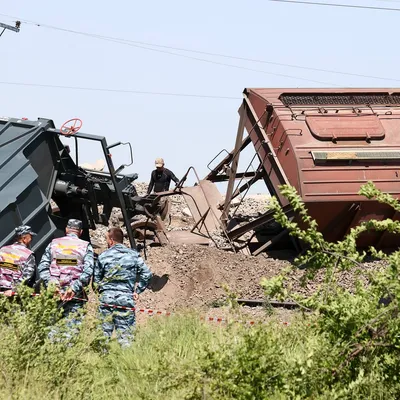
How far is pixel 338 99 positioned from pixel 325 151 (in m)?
2.07

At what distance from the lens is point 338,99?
18.2 m

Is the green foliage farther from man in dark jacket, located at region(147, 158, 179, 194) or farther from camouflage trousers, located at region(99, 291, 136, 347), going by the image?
man in dark jacket, located at region(147, 158, 179, 194)

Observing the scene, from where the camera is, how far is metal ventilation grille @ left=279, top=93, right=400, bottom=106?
17.8 metres

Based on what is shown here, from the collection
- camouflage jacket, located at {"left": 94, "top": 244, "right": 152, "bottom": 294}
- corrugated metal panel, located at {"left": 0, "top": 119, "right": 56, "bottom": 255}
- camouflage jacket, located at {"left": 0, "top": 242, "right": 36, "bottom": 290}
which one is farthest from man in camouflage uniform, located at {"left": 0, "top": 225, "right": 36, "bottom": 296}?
corrugated metal panel, located at {"left": 0, "top": 119, "right": 56, "bottom": 255}

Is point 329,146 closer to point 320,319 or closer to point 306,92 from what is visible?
point 306,92

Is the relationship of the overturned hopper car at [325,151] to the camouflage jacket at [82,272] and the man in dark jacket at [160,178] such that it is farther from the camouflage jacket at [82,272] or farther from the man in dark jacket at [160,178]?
the camouflage jacket at [82,272]

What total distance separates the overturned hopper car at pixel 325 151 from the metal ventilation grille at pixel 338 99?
0.7 inches

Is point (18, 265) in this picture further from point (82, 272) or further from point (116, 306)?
point (116, 306)

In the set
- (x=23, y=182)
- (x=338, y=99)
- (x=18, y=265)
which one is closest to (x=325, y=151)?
(x=338, y=99)

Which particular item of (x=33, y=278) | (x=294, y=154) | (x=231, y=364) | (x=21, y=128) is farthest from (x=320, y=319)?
(x=294, y=154)

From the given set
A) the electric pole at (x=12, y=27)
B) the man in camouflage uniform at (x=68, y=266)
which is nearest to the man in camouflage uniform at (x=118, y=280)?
the man in camouflage uniform at (x=68, y=266)

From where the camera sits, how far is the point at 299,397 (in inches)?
255

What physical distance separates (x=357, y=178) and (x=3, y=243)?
Result: 6.91 meters

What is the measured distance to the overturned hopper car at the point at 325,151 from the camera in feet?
53.4
